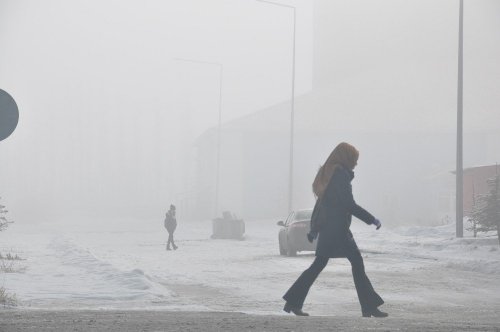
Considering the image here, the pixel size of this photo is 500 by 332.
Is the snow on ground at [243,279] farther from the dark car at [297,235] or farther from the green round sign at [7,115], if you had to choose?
the green round sign at [7,115]

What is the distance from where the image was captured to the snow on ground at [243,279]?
44.3ft

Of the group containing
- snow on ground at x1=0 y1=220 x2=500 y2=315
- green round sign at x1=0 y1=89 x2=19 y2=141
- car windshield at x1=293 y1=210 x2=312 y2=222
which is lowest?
snow on ground at x1=0 y1=220 x2=500 y2=315

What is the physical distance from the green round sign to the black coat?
4.51 m

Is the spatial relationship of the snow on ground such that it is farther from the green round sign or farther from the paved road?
the paved road

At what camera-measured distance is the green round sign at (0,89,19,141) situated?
1220 cm

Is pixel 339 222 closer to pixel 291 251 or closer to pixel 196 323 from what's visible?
pixel 196 323

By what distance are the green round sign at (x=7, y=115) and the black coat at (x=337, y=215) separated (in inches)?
178

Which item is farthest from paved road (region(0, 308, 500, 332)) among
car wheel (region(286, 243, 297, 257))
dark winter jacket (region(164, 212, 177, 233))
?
dark winter jacket (region(164, 212, 177, 233))

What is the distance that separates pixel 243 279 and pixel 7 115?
773cm

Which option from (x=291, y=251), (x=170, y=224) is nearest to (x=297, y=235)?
(x=291, y=251)

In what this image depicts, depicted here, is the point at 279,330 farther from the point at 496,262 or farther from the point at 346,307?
the point at 496,262

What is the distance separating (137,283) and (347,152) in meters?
6.65

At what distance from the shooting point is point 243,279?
1880cm

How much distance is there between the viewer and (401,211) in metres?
72.9
